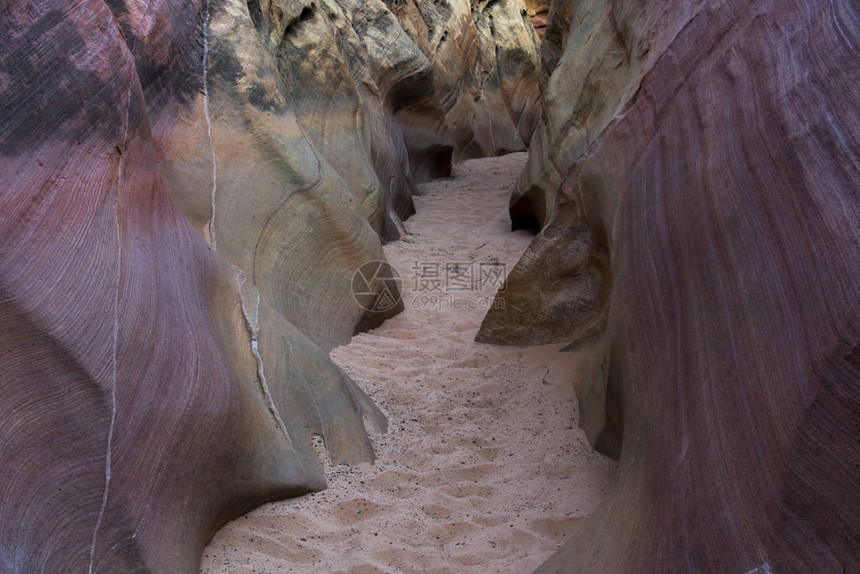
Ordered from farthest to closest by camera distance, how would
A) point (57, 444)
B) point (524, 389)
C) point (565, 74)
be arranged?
point (565, 74)
point (524, 389)
point (57, 444)

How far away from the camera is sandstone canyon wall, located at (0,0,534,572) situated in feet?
5.84

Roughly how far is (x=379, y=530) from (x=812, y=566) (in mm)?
1322

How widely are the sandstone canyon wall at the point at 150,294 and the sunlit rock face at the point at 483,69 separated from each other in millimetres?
5476

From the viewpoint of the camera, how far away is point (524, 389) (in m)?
3.52

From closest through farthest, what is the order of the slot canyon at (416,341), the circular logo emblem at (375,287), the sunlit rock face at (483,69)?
the slot canyon at (416,341)
the circular logo emblem at (375,287)
the sunlit rock face at (483,69)

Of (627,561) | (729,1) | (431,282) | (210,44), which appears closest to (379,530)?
(627,561)

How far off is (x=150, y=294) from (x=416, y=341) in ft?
7.04

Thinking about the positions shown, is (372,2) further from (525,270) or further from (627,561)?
(627,561)

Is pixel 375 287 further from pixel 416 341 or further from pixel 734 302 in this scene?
pixel 734 302

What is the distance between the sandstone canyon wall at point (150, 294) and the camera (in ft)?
5.84

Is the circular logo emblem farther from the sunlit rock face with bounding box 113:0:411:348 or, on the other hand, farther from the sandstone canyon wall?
the sandstone canyon wall
